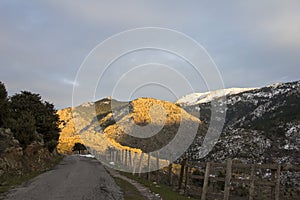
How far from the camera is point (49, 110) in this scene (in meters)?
46.6

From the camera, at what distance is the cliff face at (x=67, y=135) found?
114 metres

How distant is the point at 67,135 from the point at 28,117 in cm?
12521

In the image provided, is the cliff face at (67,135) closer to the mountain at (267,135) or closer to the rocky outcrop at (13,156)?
the rocky outcrop at (13,156)

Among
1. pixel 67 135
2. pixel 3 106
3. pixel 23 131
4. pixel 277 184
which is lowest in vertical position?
pixel 277 184

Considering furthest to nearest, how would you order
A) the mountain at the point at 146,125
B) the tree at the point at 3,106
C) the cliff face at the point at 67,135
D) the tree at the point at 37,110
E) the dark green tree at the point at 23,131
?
the cliff face at the point at 67,135
the mountain at the point at 146,125
the tree at the point at 37,110
the dark green tree at the point at 23,131
the tree at the point at 3,106

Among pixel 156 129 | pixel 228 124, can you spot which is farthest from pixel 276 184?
pixel 228 124

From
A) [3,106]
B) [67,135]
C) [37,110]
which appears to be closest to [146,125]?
[37,110]

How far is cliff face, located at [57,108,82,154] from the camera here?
373 feet

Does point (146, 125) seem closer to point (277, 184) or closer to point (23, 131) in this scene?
point (23, 131)

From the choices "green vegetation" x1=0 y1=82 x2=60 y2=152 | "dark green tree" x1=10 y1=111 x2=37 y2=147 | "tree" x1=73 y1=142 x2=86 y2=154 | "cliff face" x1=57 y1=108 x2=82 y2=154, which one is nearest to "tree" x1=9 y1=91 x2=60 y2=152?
"green vegetation" x1=0 y1=82 x2=60 y2=152

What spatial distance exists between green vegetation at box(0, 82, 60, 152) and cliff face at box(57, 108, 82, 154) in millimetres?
19223

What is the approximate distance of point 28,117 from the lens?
98.1 ft

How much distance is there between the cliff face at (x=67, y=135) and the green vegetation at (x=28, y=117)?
19.2m

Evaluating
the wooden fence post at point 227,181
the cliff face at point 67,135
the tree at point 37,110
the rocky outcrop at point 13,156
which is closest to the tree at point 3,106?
the rocky outcrop at point 13,156
